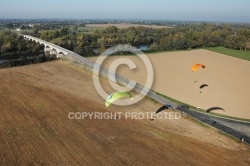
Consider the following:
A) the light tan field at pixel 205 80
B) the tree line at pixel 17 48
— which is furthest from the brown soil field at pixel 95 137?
the tree line at pixel 17 48

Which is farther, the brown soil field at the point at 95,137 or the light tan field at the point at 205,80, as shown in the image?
the light tan field at the point at 205,80

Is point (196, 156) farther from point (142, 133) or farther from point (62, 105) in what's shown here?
point (62, 105)

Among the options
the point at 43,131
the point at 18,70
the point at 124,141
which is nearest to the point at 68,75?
the point at 18,70

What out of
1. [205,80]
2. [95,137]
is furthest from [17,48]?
[95,137]

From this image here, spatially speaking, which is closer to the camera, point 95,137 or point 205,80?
point 95,137

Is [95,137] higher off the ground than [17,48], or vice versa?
[17,48]

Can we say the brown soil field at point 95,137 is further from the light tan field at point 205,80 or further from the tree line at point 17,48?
the tree line at point 17,48

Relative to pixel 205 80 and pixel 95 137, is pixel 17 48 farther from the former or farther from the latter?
pixel 95 137
